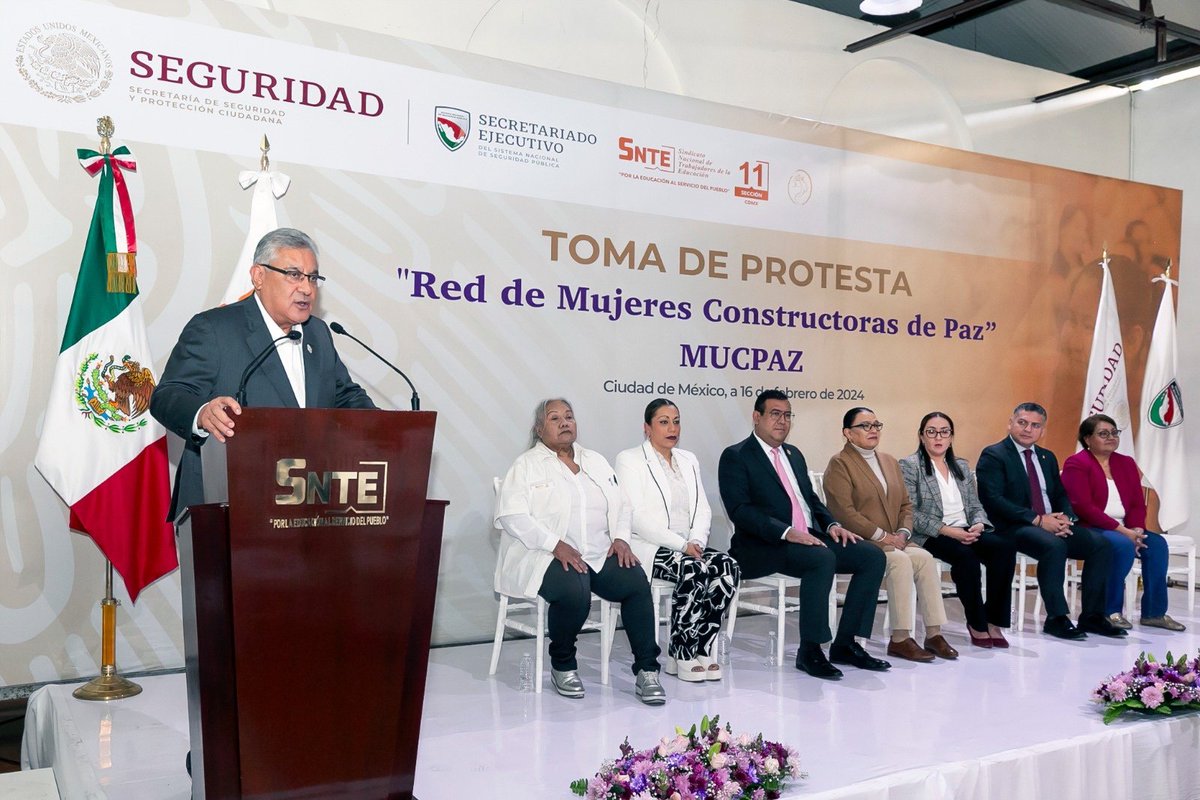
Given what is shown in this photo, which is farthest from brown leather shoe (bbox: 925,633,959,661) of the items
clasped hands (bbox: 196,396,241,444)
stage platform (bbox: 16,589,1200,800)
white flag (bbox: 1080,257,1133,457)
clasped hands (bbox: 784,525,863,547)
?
clasped hands (bbox: 196,396,241,444)

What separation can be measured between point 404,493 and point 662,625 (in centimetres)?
311

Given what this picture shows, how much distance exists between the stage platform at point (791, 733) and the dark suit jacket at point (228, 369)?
77 cm

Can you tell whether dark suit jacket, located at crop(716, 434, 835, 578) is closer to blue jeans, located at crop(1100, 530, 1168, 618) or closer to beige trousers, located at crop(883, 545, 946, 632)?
beige trousers, located at crop(883, 545, 946, 632)

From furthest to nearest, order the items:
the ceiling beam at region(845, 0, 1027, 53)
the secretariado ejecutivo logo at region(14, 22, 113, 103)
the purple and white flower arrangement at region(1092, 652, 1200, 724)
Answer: the ceiling beam at region(845, 0, 1027, 53)
the secretariado ejecutivo logo at region(14, 22, 113, 103)
the purple and white flower arrangement at region(1092, 652, 1200, 724)

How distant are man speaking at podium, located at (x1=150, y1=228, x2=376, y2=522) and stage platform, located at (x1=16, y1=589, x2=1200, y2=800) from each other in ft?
2.48

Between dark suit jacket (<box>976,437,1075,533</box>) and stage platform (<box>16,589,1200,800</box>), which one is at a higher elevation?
dark suit jacket (<box>976,437,1075,533</box>)

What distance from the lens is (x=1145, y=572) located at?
5.25 metres

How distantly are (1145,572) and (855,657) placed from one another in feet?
6.53

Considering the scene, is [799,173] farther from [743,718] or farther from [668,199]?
[743,718]

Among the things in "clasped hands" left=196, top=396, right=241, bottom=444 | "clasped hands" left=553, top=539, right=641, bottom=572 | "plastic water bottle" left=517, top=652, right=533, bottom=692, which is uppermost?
"clasped hands" left=196, top=396, right=241, bottom=444

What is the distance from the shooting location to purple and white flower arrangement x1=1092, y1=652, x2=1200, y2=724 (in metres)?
3.33

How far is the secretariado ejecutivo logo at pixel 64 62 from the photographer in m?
3.73

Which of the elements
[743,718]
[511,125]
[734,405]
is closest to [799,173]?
[734,405]

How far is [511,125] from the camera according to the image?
4.74 metres
